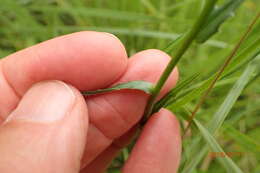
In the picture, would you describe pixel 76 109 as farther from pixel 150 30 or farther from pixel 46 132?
pixel 150 30

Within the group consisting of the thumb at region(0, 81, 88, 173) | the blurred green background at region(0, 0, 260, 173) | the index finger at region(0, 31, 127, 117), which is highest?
the index finger at region(0, 31, 127, 117)

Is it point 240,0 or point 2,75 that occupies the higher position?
point 240,0

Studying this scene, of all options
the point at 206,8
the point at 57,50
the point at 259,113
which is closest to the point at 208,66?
the point at 259,113

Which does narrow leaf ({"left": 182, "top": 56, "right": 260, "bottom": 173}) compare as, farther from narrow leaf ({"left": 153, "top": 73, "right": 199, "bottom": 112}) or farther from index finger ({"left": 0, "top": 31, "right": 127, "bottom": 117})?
index finger ({"left": 0, "top": 31, "right": 127, "bottom": 117})

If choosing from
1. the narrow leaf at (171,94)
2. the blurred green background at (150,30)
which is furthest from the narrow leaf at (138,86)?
the blurred green background at (150,30)

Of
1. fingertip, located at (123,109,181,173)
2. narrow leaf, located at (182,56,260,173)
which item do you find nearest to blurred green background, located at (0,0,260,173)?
fingertip, located at (123,109,181,173)

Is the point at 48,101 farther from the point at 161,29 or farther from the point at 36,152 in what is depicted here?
the point at 161,29

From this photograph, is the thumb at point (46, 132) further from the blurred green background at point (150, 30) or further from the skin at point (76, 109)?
the blurred green background at point (150, 30)

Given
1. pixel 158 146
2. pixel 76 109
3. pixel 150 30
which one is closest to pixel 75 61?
pixel 76 109
